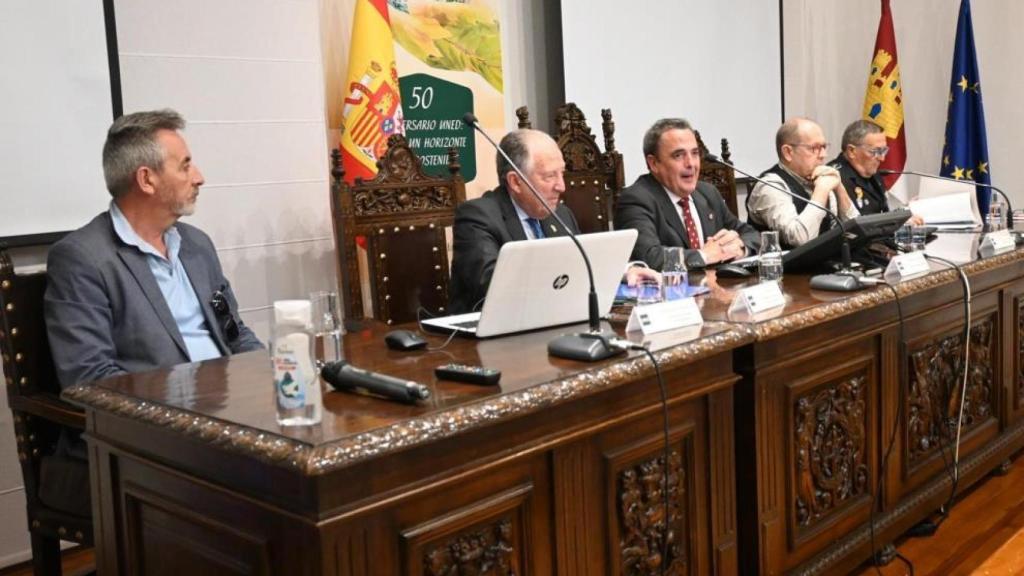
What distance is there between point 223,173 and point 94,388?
1388mm

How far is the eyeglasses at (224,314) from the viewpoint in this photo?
2.23m

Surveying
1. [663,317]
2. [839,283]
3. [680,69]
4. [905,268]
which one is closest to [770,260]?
[839,283]

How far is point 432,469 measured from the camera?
1.28 m

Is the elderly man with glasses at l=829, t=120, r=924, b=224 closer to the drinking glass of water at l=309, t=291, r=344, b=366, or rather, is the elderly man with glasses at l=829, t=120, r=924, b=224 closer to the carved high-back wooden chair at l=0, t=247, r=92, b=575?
the drinking glass of water at l=309, t=291, r=344, b=366

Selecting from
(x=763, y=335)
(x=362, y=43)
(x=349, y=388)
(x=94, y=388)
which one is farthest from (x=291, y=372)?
(x=362, y=43)

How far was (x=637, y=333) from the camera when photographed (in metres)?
1.78

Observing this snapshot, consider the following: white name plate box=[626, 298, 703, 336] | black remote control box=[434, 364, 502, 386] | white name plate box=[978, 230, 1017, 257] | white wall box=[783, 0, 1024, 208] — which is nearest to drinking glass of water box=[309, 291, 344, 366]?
black remote control box=[434, 364, 502, 386]

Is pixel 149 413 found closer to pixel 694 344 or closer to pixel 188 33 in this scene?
pixel 694 344

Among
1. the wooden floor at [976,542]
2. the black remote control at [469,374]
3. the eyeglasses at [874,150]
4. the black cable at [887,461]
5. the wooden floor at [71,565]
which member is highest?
the eyeglasses at [874,150]

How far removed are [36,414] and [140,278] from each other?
0.34m

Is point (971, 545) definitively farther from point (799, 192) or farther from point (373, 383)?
point (373, 383)

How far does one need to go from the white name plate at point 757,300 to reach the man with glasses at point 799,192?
136 cm

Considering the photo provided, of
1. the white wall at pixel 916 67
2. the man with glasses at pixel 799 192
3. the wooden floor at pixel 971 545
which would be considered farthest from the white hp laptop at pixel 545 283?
the white wall at pixel 916 67

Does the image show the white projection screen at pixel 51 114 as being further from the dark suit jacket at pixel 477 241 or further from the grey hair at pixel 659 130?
the grey hair at pixel 659 130
